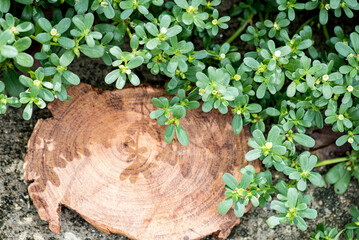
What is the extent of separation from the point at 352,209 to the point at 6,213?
1.80m

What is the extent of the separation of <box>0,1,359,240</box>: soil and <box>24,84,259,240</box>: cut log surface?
8.8 inches

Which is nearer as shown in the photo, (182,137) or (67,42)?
(67,42)

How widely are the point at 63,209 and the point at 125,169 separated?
464 mm

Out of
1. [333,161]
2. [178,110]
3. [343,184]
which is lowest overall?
[343,184]

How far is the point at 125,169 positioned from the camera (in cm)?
180

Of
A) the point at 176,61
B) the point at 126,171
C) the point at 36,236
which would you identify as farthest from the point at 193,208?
the point at 36,236

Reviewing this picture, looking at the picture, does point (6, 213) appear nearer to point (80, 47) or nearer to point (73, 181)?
point (73, 181)

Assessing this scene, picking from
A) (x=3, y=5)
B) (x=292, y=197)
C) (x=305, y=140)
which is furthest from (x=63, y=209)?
(x=305, y=140)

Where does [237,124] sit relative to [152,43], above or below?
below

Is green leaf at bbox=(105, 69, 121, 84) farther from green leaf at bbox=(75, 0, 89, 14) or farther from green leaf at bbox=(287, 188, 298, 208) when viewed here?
green leaf at bbox=(287, 188, 298, 208)

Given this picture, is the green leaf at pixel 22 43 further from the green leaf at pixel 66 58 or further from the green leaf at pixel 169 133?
the green leaf at pixel 169 133

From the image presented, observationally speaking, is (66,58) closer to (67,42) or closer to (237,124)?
(67,42)

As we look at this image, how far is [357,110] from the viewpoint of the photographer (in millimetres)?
1802

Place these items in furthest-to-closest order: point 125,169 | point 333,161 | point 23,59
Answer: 1. point 333,161
2. point 125,169
3. point 23,59
